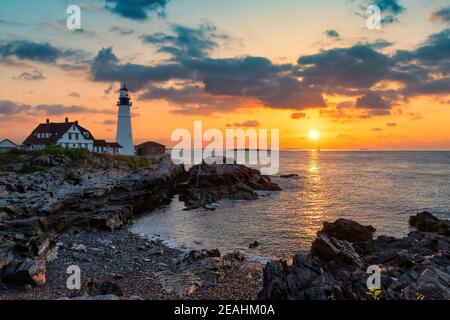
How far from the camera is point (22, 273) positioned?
16.9m

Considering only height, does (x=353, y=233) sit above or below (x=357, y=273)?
below

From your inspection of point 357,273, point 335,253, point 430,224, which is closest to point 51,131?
point 335,253

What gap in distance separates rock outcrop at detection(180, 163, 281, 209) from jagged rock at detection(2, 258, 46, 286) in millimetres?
28985

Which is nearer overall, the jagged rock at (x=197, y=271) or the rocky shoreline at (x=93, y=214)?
the jagged rock at (x=197, y=271)

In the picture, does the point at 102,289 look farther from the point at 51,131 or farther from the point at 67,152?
the point at 51,131

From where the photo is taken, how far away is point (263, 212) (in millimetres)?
43188

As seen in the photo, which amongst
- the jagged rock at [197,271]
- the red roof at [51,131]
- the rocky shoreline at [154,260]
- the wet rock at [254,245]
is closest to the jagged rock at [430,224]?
the rocky shoreline at [154,260]

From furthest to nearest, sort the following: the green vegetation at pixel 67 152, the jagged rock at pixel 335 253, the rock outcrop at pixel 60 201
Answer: the green vegetation at pixel 67 152, the rock outcrop at pixel 60 201, the jagged rock at pixel 335 253

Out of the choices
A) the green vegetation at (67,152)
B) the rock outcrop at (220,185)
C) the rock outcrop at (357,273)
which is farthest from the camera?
the green vegetation at (67,152)

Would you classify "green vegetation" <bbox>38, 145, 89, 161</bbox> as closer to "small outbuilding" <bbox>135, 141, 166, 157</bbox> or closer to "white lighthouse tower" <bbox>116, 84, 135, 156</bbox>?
"white lighthouse tower" <bbox>116, 84, 135, 156</bbox>

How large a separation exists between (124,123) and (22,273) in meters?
69.6

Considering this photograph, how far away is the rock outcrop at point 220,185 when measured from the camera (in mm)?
50916

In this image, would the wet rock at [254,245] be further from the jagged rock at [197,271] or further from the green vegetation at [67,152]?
the green vegetation at [67,152]

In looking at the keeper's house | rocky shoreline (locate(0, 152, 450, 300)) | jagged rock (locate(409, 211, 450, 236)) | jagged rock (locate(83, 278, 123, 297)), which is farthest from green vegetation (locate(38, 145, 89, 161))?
jagged rock (locate(409, 211, 450, 236))
